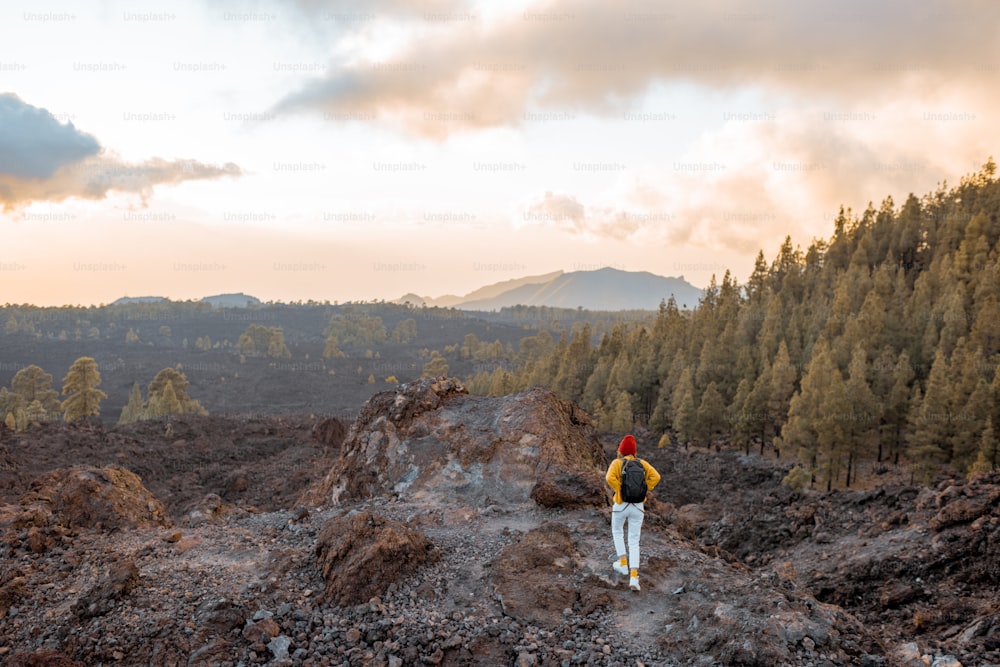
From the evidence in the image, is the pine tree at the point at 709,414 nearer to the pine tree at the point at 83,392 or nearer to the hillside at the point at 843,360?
the hillside at the point at 843,360

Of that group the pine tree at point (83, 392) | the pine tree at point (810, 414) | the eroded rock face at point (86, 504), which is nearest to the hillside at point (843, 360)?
the pine tree at point (810, 414)

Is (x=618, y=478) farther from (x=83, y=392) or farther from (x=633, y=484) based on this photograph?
(x=83, y=392)

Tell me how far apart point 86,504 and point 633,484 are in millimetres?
11642

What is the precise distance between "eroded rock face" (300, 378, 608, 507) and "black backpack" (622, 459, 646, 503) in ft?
10.6

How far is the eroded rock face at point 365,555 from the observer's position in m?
8.52

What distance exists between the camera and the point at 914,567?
13352mm

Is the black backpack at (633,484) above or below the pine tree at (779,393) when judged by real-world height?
above

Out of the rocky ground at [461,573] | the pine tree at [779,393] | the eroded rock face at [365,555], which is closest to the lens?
the rocky ground at [461,573]

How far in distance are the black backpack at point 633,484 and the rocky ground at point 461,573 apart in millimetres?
1379

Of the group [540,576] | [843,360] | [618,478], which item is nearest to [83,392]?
[540,576]

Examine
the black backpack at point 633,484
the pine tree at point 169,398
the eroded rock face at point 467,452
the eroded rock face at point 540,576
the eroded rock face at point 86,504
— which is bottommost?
the pine tree at point 169,398

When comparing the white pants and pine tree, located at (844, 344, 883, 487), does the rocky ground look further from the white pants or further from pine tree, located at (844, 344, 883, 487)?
pine tree, located at (844, 344, 883, 487)

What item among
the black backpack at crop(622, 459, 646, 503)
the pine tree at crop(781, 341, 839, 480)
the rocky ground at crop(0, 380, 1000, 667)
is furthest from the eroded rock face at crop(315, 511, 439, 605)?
the pine tree at crop(781, 341, 839, 480)

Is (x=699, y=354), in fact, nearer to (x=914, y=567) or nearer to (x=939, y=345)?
(x=939, y=345)
